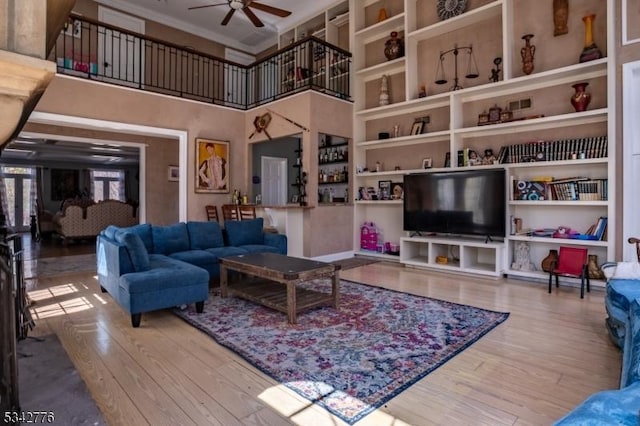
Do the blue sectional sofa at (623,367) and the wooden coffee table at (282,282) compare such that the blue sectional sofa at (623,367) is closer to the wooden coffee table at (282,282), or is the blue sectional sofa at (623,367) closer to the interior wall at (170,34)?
the wooden coffee table at (282,282)

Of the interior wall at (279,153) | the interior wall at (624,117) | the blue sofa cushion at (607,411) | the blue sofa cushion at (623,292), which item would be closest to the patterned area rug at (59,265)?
the interior wall at (279,153)

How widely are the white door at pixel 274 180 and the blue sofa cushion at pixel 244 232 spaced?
339 centimetres

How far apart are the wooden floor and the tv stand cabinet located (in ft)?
4.60

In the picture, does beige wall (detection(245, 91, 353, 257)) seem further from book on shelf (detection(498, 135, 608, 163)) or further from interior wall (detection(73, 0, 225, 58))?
interior wall (detection(73, 0, 225, 58))

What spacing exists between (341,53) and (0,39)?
22.2 feet

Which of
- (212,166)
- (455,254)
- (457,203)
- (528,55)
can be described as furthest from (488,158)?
(212,166)

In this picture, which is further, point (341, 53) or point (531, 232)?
point (341, 53)

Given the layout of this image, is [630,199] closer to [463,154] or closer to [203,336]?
[463,154]

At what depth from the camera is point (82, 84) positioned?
5496mm

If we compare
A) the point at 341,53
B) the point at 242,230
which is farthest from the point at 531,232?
the point at 341,53

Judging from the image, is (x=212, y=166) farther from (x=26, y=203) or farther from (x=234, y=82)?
(x=26, y=203)

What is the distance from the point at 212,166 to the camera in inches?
275

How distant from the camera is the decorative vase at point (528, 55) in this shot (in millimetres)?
5005

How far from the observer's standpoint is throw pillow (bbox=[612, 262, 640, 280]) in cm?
299
